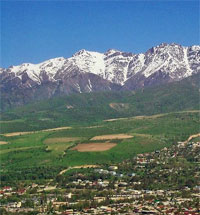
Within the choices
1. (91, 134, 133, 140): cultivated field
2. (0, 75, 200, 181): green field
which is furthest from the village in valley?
(91, 134, 133, 140): cultivated field

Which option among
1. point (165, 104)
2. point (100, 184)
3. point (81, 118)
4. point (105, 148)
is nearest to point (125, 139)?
point (105, 148)

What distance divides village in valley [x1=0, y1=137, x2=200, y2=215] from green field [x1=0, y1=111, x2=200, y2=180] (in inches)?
206

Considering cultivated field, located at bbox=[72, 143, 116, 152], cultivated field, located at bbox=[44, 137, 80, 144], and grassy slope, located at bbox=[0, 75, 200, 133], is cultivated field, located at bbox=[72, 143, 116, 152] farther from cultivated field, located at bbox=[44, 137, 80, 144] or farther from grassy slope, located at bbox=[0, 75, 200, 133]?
grassy slope, located at bbox=[0, 75, 200, 133]

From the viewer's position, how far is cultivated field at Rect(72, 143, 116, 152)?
344ft

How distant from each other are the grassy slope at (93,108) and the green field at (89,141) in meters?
14.9

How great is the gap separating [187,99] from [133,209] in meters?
120

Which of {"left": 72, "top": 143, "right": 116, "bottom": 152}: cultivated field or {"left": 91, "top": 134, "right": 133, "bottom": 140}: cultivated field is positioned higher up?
{"left": 91, "top": 134, "right": 133, "bottom": 140}: cultivated field

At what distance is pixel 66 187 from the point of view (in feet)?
254

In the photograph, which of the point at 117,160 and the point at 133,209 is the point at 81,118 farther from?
the point at 133,209

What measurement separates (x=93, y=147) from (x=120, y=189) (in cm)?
3290

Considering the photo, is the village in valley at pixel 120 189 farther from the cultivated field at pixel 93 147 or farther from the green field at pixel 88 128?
the cultivated field at pixel 93 147

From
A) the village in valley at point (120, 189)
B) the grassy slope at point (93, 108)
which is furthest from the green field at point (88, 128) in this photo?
the village in valley at point (120, 189)

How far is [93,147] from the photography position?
107m

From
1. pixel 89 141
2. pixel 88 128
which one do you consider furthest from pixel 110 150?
pixel 88 128
